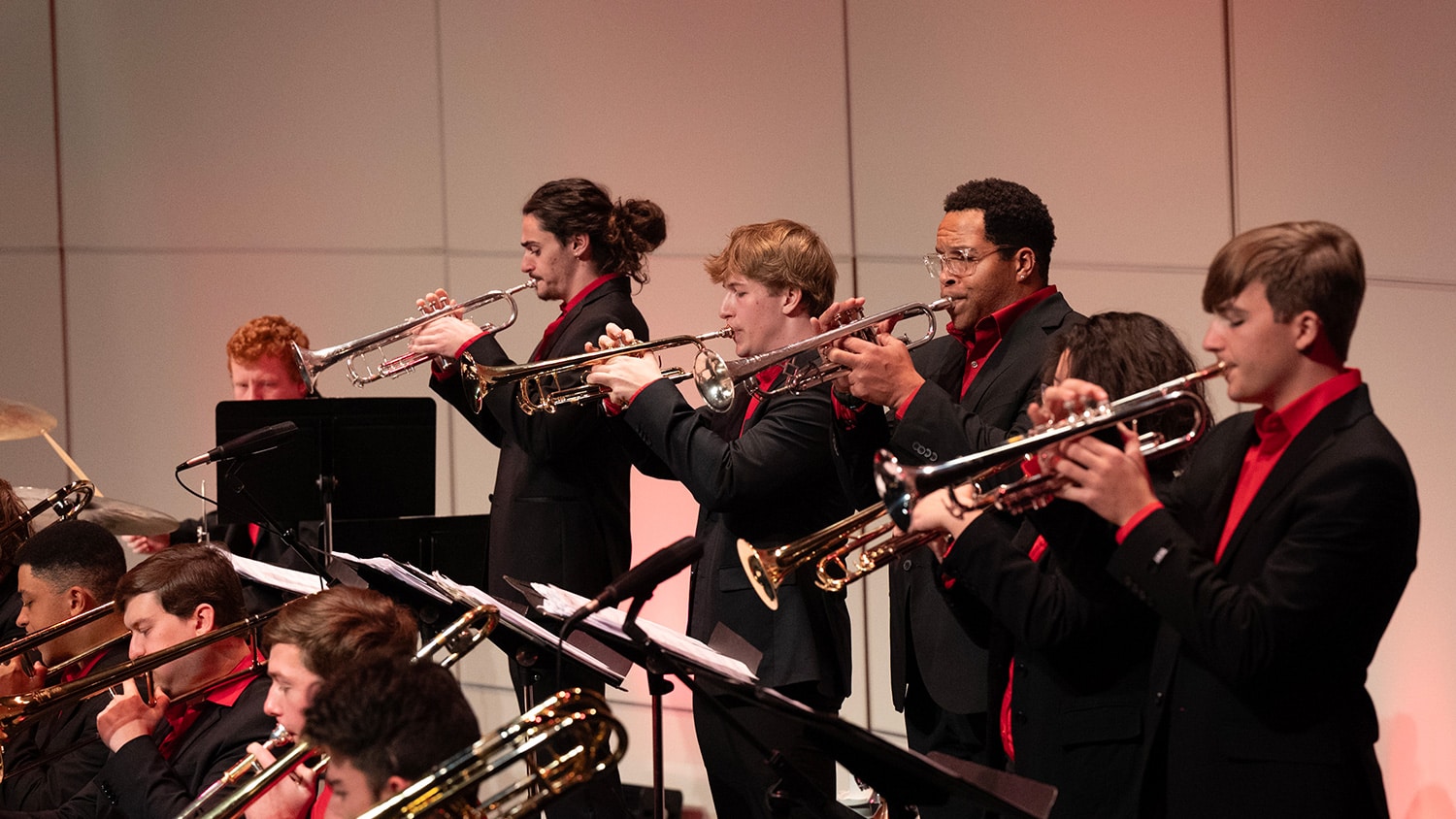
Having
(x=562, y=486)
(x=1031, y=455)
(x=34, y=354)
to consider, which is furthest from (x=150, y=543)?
(x=1031, y=455)

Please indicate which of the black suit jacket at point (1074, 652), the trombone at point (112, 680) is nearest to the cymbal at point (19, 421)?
the trombone at point (112, 680)

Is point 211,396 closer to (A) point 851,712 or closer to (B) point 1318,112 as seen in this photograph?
(A) point 851,712

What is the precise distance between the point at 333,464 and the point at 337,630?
1.33m

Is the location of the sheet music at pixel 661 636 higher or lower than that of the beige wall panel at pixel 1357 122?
lower

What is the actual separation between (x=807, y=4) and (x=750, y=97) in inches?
16.3

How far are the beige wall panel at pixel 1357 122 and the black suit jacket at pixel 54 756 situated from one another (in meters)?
3.54

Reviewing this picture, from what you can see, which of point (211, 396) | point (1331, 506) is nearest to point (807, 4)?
point (211, 396)

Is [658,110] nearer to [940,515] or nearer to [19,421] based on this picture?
[19,421]

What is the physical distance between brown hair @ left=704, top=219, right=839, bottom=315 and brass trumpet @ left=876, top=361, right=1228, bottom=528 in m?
1.34

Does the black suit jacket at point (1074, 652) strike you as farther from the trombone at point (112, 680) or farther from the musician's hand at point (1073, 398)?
the trombone at point (112, 680)

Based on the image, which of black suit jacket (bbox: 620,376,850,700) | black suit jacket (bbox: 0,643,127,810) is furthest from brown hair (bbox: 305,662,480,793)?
black suit jacket (bbox: 0,643,127,810)

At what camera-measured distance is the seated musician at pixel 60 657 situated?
386cm

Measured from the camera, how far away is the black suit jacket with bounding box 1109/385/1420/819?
2182 millimetres

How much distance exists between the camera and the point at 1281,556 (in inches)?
87.3
